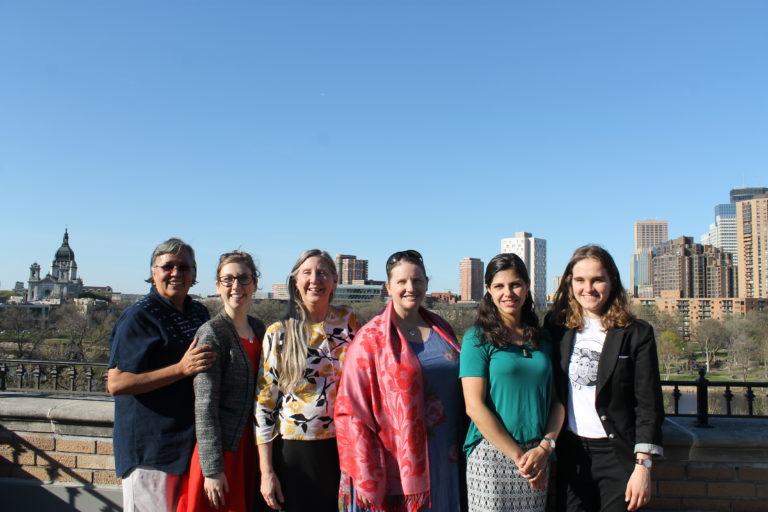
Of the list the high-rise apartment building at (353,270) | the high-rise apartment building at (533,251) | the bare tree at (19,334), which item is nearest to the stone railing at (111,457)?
the bare tree at (19,334)

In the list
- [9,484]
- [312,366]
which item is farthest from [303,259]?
[9,484]

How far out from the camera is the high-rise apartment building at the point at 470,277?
335ft

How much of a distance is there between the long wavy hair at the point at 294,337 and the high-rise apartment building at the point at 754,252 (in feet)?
403

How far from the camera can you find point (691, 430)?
339cm

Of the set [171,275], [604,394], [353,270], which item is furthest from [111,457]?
[353,270]

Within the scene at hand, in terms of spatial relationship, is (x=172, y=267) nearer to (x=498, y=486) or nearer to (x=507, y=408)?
(x=507, y=408)

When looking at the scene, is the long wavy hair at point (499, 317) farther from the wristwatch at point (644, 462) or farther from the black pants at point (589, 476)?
the wristwatch at point (644, 462)

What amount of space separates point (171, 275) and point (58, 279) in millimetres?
120237

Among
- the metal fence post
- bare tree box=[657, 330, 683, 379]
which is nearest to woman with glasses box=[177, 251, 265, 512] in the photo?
the metal fence post

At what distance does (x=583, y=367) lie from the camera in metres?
2.74

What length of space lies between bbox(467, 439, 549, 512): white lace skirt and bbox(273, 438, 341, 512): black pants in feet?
2.43

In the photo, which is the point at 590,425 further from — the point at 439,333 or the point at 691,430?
the point at 691,430

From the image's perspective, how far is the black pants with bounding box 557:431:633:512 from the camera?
8.73ft

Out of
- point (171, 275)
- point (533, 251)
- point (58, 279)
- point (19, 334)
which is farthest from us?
point (58, 279)
